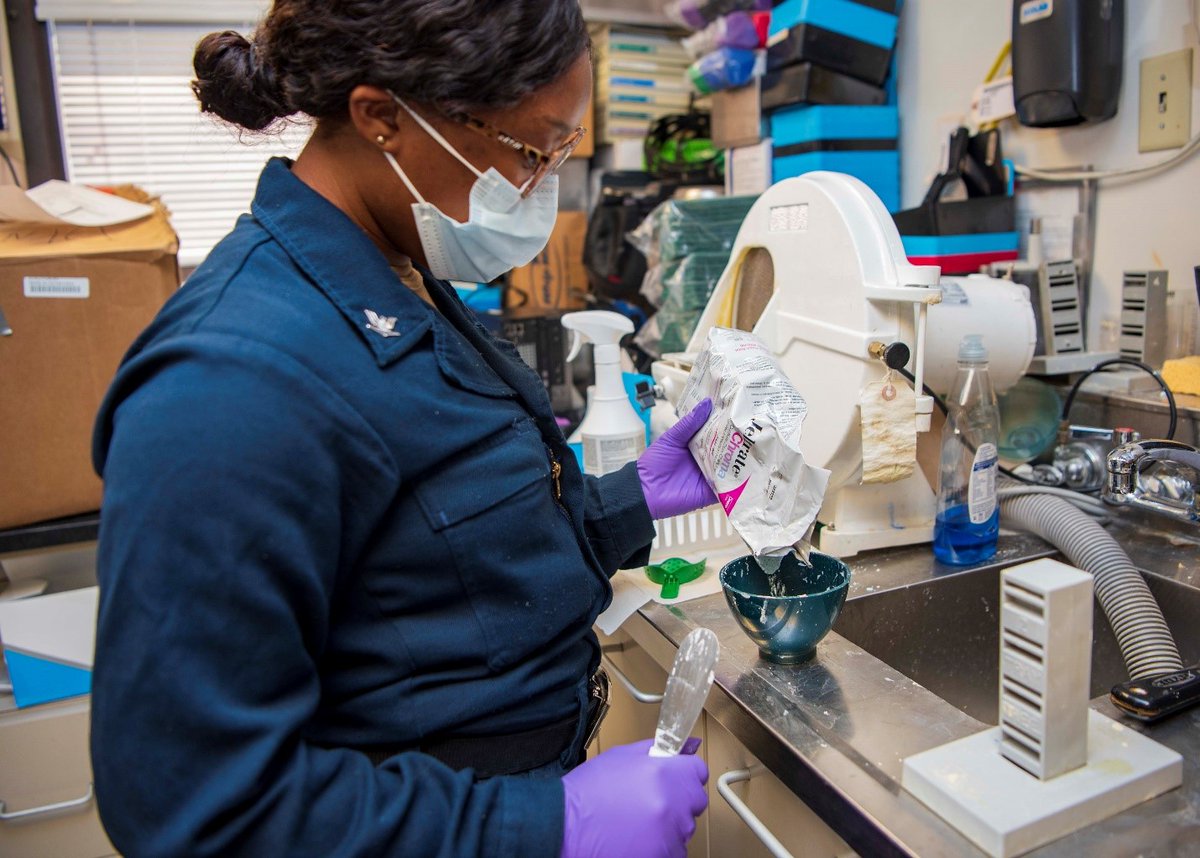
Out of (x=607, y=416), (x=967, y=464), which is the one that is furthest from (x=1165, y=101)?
(x=607, y=416)

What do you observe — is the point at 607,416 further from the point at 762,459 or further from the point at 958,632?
the point at 958,632

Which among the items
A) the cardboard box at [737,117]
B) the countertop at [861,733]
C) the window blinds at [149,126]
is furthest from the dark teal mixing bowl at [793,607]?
the window blinds at [149,126]

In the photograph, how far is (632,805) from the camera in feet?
2.24

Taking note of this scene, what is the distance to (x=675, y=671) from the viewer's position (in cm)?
80

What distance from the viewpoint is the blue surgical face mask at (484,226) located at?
0.74 metres

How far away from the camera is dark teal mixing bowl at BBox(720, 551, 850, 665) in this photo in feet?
2.95

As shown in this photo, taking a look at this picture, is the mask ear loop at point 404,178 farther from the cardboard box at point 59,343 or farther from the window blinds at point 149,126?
the window blinds at point 149,126

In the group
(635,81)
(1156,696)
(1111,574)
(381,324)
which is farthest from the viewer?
(635,81)

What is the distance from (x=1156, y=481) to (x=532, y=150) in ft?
3.22

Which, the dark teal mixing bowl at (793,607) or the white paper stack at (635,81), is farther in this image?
the white paper stack at (635,81)

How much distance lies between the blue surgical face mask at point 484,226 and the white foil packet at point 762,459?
0.28 meters

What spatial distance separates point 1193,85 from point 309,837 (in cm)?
160

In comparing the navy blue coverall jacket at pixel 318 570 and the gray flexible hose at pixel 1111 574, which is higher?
the navy blue coverall jacket at pixel 318 570

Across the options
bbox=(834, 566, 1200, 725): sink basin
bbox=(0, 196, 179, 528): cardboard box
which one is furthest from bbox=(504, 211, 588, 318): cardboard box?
bbox=(834, 566, 1200, 725): sink basin
